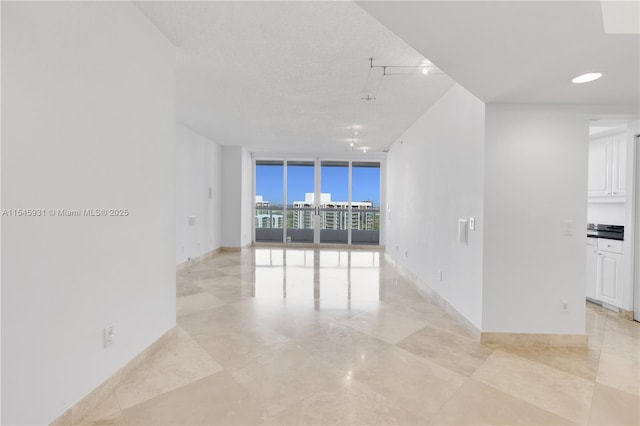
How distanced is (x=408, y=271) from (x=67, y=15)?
5.34 m

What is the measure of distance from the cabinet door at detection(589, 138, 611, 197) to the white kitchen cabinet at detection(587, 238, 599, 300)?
79 centimetres

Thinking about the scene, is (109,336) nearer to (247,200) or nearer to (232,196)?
(232,196)

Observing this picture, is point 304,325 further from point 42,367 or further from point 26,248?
point 26,248

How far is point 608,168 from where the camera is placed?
4.29 m

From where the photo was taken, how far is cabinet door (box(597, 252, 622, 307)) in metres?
3.79

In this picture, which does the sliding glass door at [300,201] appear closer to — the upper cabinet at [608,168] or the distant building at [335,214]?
the distant building at [335,214]

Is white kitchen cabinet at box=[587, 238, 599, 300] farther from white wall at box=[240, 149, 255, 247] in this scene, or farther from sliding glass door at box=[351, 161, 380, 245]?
white wall at box=[240, 149, 255, 247]

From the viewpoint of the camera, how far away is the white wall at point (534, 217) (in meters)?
2.92

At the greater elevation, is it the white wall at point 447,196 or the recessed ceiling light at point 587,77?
the recessed ceiling light at point 587,77

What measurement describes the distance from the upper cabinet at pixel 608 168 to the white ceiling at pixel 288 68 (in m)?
2.46

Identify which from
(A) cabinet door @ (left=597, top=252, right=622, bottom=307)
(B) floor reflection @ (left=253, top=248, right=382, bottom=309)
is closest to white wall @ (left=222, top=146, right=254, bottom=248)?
(B) floor reflection @ (left=253, top=248, right=382, bottom=309)

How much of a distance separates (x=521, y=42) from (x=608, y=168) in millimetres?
3721

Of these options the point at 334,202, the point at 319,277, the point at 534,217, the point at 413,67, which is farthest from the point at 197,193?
the point at 534,217

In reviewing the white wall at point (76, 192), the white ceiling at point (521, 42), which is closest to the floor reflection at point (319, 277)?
the white wall at point (76, 192)
